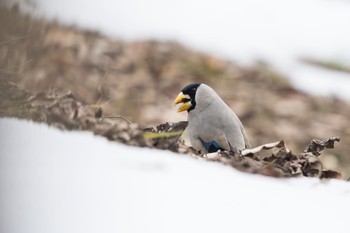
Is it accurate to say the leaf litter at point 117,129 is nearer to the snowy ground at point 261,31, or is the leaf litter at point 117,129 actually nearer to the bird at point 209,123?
the bird at point 209,123

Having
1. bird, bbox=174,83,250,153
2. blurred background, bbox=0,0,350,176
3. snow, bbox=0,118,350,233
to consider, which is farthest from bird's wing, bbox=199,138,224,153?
blurred background, bbox=0,0,350,176

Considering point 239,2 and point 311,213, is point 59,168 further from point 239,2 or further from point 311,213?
point 239,2

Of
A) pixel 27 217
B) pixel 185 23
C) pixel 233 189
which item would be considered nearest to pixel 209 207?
pixel 233 189

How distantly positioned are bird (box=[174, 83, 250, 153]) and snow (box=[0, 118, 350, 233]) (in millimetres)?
395

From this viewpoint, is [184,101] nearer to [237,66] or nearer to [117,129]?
[117,129]

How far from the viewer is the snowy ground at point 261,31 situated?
1.58 m

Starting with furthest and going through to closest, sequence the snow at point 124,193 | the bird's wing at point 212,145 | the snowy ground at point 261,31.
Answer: the snowy ground at point 261,31 < the bird's wing at point 212,145 < the snow at point 124,193

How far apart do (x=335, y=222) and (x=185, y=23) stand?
1355 mm

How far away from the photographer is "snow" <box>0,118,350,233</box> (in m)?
0.52

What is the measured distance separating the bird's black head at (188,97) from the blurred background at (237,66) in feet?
1.38

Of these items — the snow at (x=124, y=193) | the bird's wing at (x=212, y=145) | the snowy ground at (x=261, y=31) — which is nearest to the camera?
the snow at (x=124, y=193)

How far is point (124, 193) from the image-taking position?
1.72ft

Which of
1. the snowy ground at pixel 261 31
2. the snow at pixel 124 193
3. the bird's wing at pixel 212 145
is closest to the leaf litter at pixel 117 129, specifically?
the snow at pixel 124 193

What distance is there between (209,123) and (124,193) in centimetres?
53
